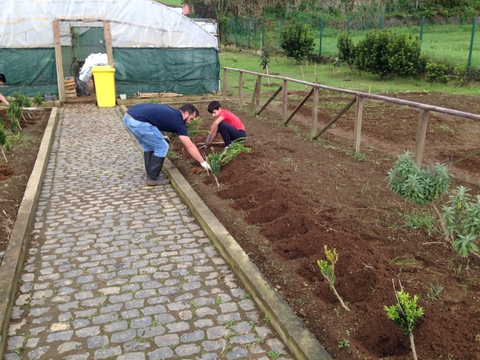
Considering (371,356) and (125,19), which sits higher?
(125,19)

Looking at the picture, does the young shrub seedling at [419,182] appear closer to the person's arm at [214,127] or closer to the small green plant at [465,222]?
the small green plant at [465,222]

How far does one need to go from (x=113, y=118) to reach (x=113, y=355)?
10.00 metres

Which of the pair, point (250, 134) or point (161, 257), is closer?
point (161, 257)

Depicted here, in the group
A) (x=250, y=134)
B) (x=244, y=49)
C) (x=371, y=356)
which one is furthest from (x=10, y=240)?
(x=244, y=49)

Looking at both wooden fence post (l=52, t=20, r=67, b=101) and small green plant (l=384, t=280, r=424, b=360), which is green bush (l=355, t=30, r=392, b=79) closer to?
wooden fence post (l=52, t=20, r=67, b=101)

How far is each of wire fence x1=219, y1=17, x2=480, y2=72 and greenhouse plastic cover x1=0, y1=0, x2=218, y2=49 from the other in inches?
521

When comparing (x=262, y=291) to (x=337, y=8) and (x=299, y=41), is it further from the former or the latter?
(x=337, y=8)

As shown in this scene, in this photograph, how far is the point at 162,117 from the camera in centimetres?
638

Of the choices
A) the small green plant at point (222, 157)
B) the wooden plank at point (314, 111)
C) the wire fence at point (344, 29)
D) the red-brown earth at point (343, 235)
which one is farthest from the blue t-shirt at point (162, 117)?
the wire fence at point (344, 29)

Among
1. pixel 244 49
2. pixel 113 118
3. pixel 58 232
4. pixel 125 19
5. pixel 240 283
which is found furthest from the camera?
pixel 244 49

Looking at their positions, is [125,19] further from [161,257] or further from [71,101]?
[161,257]

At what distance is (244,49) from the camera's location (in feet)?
118

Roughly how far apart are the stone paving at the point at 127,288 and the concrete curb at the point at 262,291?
0.08 metres

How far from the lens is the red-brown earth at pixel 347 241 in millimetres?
3070
